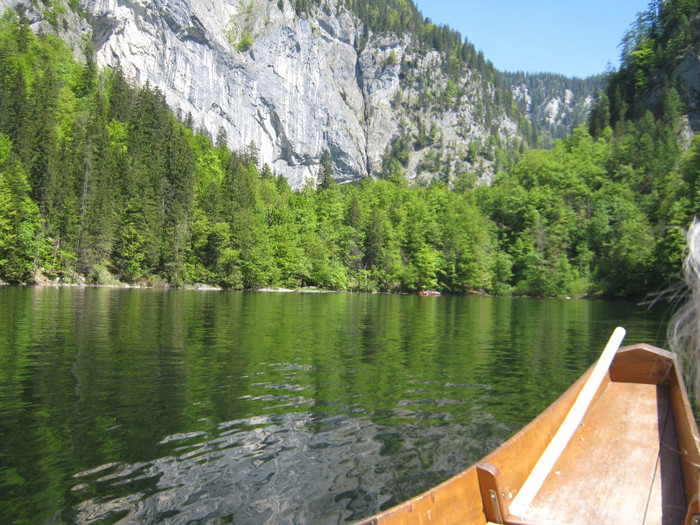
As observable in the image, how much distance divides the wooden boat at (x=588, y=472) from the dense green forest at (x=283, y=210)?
4143cm

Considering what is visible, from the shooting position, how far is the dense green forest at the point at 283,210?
2222 inches

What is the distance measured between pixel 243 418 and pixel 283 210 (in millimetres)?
73627

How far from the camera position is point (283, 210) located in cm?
8031

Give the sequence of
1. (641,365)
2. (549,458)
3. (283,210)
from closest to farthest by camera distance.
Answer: (549,458)
(641,365)
(283,210)

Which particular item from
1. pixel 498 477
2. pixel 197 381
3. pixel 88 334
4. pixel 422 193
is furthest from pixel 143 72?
pixel 498 477

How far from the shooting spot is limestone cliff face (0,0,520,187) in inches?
4530

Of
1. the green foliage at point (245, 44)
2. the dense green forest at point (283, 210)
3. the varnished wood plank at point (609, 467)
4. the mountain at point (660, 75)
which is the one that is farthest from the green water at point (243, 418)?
the green foliage at point (245, 44)

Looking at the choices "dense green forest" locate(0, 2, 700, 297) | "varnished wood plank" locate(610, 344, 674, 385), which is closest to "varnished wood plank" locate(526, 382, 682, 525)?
"varnished wood plank" locate(610, 344, 674, 385)

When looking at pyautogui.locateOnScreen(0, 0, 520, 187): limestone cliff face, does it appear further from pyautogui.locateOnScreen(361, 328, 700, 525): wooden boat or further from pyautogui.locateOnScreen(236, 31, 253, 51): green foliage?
pyautogui.locateOnScreen(361, 328, 700, 525): wooden boat

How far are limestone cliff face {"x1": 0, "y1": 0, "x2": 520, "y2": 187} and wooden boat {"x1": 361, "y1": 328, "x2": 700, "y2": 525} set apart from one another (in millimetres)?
120741

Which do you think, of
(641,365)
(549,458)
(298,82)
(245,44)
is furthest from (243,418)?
(298,82)

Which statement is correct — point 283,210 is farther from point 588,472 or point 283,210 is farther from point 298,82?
point 588,472

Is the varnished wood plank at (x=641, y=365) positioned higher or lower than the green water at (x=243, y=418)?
higher

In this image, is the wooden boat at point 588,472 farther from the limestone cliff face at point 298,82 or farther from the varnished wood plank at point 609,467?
the limestone cliff face at point 298,82
